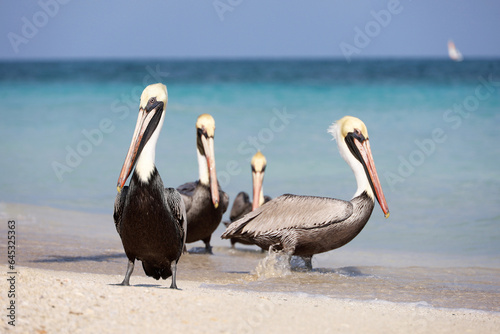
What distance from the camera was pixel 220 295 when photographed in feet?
13.5

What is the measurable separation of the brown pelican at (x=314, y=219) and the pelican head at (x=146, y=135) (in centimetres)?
173

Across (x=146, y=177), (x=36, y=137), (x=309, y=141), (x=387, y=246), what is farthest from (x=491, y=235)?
(x=36, y=137)

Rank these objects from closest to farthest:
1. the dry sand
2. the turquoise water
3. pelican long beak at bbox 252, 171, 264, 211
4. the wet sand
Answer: the dry sand, the wet sand, pelican long beak at bbox 252, 171, 264, 211, the turquoise water

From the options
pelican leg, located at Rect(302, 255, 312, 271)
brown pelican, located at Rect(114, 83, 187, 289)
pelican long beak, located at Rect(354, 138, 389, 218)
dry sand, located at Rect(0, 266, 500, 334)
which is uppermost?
Result: pelican long beak, located at Rect(354, 138, 389, 218)

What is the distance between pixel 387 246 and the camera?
295 inches

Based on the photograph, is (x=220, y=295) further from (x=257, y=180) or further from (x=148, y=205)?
(x=257, y=180)

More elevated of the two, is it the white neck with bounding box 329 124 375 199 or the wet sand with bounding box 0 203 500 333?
the white neck with bounding box 329 124 375 199

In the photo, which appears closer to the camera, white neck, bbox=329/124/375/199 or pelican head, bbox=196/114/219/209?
white neck, bbox=329/124/375/199

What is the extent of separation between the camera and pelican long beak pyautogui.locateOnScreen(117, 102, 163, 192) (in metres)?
4.36

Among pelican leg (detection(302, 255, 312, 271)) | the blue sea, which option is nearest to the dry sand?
the blue sea

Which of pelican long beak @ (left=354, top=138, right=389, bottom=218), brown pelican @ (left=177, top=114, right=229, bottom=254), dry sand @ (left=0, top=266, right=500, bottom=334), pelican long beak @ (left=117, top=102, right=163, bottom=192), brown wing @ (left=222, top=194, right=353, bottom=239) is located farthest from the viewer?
brown pelican @ (left=177, top=114, right=229, bottom=254)

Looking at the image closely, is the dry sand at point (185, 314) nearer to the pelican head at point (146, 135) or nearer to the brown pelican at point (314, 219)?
the pelican head at point (146, 135)

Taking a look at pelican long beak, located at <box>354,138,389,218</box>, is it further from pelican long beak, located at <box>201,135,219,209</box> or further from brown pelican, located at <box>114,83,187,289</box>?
brown pelican, located at <box>114,83,187,289</box>

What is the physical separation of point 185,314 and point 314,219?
2.54 m
